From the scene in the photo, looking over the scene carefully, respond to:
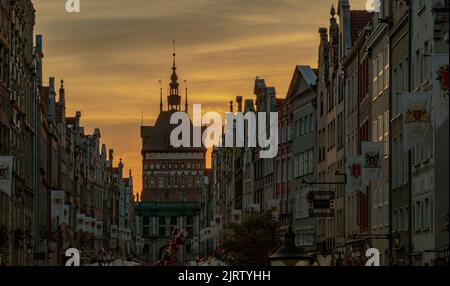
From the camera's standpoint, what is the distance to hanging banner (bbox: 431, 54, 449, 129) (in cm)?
3591

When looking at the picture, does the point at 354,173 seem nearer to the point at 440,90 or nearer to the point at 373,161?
the point at 373,161

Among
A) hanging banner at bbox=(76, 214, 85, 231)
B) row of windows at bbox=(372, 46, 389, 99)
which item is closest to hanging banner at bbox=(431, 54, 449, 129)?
row of windows at bbox=(372, 46, 389, 99)

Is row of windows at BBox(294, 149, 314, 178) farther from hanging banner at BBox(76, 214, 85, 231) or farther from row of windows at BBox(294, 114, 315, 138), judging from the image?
hanging banner at BBox(76, 214, 85, 231)

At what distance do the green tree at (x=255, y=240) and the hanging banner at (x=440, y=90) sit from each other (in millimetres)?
54252

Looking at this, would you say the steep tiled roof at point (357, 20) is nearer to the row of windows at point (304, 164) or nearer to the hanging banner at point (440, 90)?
the row of windows at point (304, 164)

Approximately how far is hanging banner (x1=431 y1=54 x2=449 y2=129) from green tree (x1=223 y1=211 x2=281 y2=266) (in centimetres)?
5425

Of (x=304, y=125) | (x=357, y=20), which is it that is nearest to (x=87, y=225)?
(x=304, y=125)

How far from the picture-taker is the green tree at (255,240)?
302ft

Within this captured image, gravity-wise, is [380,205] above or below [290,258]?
above

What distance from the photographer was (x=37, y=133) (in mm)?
91562

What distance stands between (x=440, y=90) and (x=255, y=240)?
5559 cm

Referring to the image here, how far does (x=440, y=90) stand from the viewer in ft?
122

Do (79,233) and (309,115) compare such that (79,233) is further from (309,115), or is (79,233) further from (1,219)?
(1,219)
